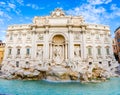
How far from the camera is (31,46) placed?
24.9m

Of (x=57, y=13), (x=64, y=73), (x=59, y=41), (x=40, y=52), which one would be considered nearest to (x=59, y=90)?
(x=64, y=73)

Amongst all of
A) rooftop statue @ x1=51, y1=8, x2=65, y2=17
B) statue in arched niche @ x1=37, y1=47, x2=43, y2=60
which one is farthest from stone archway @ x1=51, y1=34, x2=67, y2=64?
rooftop statue @ x1=51, y1=8, x2=65, y2=17

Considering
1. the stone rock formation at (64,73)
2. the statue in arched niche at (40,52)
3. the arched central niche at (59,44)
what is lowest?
the stone rock formation at (64,73)

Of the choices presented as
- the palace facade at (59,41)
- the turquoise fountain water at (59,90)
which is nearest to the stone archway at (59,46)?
the palace facade at (59,41)

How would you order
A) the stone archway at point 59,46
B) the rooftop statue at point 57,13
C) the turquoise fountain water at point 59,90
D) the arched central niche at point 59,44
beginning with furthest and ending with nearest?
the rooftop statue at point 57,13, the arched central niche at point 59,44, the stone archway at point 59,46, the turquoise fountain water at point 59,90

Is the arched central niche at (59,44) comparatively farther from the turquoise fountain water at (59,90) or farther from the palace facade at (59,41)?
the turquoise fountain water at (59,90)

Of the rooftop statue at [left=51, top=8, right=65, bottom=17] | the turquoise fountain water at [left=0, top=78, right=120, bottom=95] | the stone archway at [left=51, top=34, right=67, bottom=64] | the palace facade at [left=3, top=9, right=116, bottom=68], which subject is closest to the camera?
the turquoise fountain water at [left=0, top=78, right=120, bottom=95]

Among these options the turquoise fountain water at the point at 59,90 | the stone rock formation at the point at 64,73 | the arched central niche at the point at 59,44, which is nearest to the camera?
the turquoise fountain water at the point at 59,90

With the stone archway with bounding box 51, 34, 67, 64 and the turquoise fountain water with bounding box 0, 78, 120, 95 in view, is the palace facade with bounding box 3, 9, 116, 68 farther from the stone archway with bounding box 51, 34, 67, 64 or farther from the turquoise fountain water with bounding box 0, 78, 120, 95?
the turquoise fountain water with bounding box 0, 78, 120, 95

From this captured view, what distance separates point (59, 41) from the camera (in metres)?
25.8

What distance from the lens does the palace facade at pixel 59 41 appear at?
24.1 meters

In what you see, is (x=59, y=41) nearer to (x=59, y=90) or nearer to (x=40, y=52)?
(x=40, y=52)

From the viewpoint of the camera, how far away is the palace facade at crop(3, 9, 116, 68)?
24.1 m

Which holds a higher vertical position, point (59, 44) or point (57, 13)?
point (57, 13)
